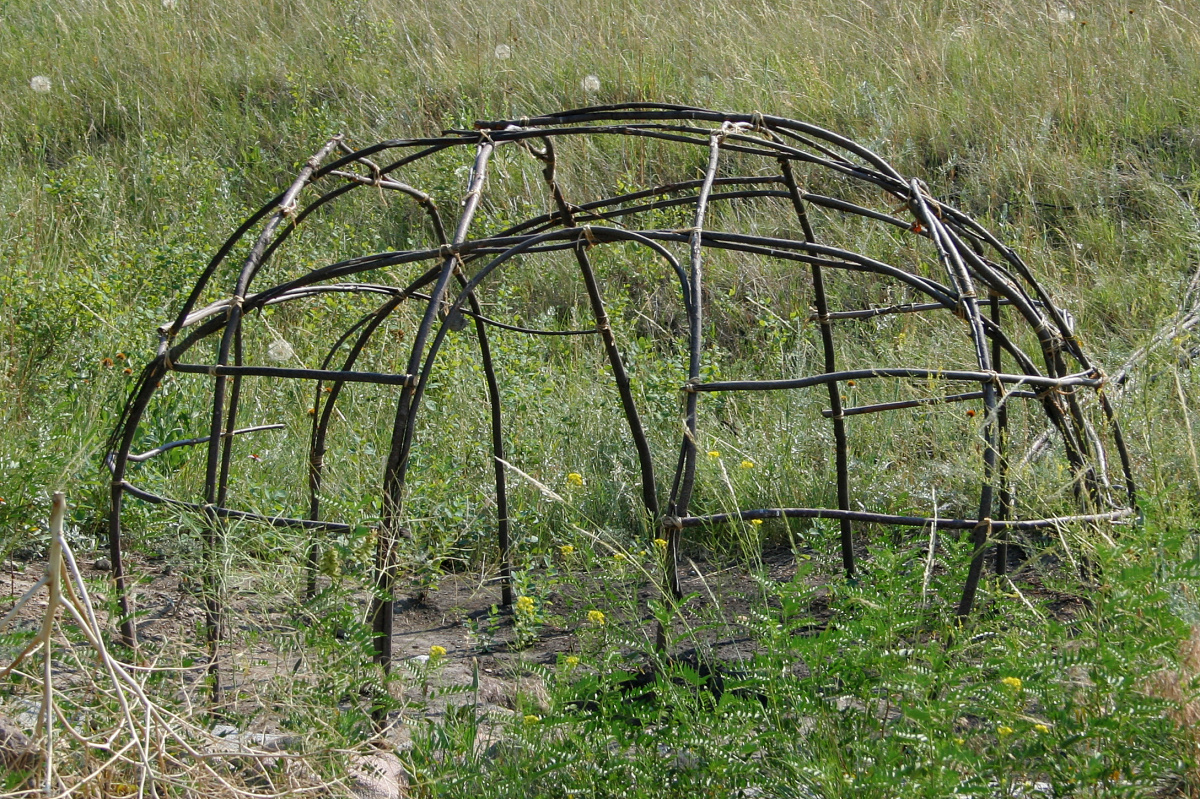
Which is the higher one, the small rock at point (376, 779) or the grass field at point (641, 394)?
the grass field at point (641, 394)

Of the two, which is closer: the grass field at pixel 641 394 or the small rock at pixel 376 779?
the grass field at pixel 641 394

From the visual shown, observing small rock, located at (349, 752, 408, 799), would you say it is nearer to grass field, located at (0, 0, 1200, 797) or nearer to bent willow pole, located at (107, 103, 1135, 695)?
grass field, located at (0, 0, 1200, 797)

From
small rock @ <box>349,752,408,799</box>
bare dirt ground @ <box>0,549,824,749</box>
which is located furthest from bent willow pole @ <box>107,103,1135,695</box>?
small rock @ <box>349,752,408,799</box>

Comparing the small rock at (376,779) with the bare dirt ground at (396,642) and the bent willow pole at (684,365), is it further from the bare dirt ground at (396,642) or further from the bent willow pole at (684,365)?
the bent willow pole at (684,365)

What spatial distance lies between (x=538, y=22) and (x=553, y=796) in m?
6.94

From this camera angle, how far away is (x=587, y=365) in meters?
4.84

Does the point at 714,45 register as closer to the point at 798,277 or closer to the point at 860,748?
the point at 798,277

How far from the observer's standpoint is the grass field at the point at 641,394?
1790mm

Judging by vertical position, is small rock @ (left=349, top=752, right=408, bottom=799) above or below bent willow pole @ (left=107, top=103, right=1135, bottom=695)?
below

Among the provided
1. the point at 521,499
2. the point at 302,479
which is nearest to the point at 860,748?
the point at 521,499

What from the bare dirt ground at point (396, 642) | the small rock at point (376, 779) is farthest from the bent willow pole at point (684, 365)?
the small rock at point (376, 779)

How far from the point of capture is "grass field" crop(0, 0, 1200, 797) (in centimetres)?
179

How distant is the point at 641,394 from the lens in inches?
165

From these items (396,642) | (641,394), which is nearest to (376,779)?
(396,642)
